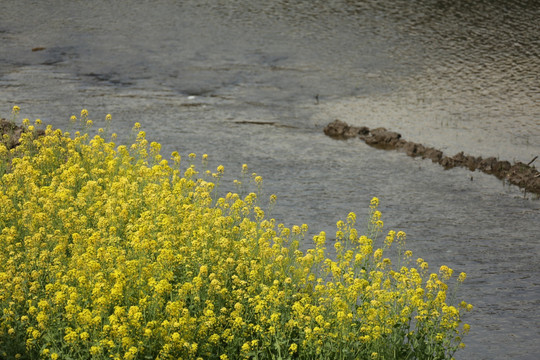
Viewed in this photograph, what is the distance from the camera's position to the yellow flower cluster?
5387 millimetres

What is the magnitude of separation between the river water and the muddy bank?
0.62ft

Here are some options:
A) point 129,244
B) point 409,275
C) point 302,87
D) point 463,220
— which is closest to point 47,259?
point 129,244

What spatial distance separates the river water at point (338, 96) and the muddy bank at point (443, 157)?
Result: 188 millimetres

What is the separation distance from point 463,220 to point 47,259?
200 inches

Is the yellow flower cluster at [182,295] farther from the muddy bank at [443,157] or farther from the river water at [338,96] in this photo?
the muddy bank at [443,157]

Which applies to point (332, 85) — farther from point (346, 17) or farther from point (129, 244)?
point (129, 244)

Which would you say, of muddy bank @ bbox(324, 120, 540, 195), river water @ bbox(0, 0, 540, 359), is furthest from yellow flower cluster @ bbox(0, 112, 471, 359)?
muddy bank @ bbox(324, 120, 540, 195)

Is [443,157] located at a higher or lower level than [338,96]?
lower

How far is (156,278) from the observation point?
5.94m

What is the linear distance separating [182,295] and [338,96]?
28.9ft

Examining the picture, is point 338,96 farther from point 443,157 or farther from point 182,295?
point 182,295

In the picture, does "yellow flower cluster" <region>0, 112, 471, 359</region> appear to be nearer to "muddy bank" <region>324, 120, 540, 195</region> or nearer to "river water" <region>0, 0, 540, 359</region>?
"river water" <region>0, 0, 540, 359</region>

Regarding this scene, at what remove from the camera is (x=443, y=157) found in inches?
447

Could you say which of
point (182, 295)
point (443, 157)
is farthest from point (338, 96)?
point (182, 295)
